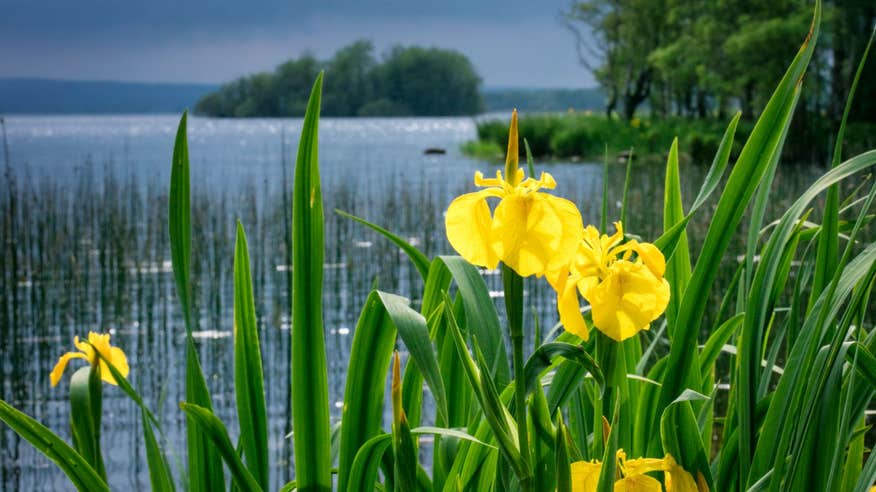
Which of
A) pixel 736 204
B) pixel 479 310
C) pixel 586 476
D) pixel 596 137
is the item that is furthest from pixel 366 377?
pixel 596 137

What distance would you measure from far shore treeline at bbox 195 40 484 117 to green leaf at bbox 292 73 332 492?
4576 cm

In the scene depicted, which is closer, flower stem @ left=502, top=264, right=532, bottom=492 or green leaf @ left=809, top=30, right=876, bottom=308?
flower stem @ left=502, top=264, right=532, bottom=492

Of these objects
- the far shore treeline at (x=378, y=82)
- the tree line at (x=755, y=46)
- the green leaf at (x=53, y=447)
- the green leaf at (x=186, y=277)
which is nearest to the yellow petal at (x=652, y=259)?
the green leaf at (x=186, y=277)

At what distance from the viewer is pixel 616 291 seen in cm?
63

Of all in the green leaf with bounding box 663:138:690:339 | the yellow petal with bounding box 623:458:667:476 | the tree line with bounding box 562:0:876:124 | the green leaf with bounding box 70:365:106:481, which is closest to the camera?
the yellow petal with bounding box 623:458:667:476

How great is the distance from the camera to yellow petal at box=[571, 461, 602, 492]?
699 mm

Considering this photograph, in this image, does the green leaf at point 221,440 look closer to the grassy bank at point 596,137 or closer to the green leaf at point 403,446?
the green leaf at point 403,446

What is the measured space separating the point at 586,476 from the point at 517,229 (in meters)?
0.23

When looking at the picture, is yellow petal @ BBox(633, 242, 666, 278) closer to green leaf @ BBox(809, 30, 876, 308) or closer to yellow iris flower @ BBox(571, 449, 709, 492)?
yellow iris flower @ BBox(571, 449, 709, 492)

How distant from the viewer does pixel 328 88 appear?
48062mm

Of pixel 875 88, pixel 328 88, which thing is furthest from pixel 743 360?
pixel 328 88

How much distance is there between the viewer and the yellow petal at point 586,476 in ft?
2.29

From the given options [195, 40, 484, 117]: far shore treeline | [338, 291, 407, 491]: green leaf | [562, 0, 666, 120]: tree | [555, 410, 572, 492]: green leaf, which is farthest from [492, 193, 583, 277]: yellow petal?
[195, 40, 484, 117]: far shore treeline

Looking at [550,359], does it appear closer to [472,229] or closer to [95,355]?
[472,229]
